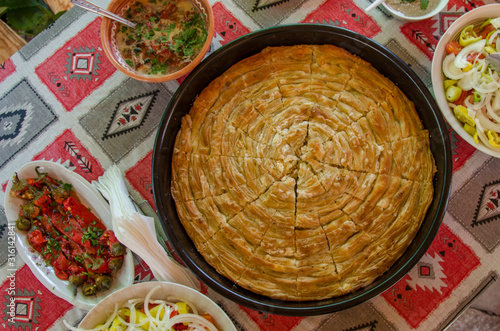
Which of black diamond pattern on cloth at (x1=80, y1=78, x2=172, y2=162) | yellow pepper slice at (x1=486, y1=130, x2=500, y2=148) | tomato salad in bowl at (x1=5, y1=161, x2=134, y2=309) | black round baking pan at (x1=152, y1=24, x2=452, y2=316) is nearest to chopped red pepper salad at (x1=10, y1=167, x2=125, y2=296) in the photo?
tomato salad in bowl at (x1=5, y1=161, x2=134, y2=309)

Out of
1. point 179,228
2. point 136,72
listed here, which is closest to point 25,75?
point 136,72

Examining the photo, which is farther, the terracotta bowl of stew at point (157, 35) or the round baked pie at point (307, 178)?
the terracotta bowl of stew at point (157, 35)

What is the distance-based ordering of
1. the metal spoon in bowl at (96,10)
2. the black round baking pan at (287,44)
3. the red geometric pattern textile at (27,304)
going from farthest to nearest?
the red geometric pattern textile at (27,304) → the metal spoon in bowl at (96,10) → the black round baking pan at (287,44)

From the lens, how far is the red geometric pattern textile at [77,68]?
13.9 feet

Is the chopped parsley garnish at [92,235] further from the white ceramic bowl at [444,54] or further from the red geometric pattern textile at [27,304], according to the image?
the white ceramic bowl at [444,54]

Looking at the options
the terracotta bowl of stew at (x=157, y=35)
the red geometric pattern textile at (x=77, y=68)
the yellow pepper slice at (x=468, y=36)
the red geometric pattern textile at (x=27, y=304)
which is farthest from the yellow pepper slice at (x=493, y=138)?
the red geometric pattern textile at (x=27, y=304)

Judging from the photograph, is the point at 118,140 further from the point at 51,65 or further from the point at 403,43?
the point at 403,43

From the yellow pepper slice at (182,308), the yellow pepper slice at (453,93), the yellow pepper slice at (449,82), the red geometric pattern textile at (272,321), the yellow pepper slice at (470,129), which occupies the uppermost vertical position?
the yellow pepper slice at (182,308)

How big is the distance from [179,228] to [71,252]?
3.81ft

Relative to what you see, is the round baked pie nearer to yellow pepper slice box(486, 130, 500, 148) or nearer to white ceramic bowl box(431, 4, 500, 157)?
white ceramic bowl box(431, 4, 500, 157)

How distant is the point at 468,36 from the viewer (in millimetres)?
3771

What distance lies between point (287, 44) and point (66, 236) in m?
2.77

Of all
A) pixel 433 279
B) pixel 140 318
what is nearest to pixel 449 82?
pixel 433 279

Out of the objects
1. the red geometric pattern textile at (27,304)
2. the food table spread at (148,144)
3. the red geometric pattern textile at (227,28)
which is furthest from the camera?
the red geometric pattern textile at (227,28)
